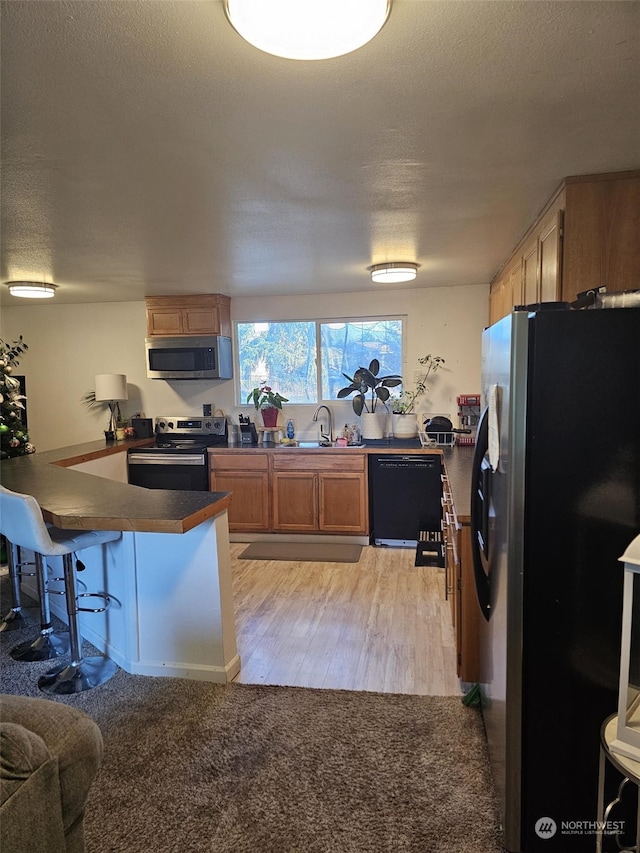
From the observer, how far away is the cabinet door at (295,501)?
468 centimetres

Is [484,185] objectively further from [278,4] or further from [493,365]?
[278,4]

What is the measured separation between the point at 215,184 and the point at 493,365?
1.31 metres

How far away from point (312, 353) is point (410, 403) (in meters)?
1.11

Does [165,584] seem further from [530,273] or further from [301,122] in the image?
[530,273]

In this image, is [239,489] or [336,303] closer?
[239,489]

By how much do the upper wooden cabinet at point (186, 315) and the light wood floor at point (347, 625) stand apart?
2.27m

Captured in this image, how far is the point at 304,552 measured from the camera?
177 inches

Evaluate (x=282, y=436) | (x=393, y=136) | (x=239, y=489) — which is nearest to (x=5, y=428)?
(x=239, y=489)

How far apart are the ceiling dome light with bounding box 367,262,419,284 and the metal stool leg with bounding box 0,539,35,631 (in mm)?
3053

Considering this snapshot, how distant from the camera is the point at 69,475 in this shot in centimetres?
310

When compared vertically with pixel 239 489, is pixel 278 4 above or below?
above

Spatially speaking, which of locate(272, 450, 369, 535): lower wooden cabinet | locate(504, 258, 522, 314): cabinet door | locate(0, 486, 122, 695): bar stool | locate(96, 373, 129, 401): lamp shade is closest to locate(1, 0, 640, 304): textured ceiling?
locate(504, 258, 522, 314): cabinet door

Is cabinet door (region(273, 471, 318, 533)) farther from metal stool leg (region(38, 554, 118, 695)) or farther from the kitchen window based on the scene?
metal stool leg (region(38, 554, 118, 695))

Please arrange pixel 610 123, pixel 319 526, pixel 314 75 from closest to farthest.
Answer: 1. pixel 314 75
2. pixel 610 123
3. pixel 319 526
